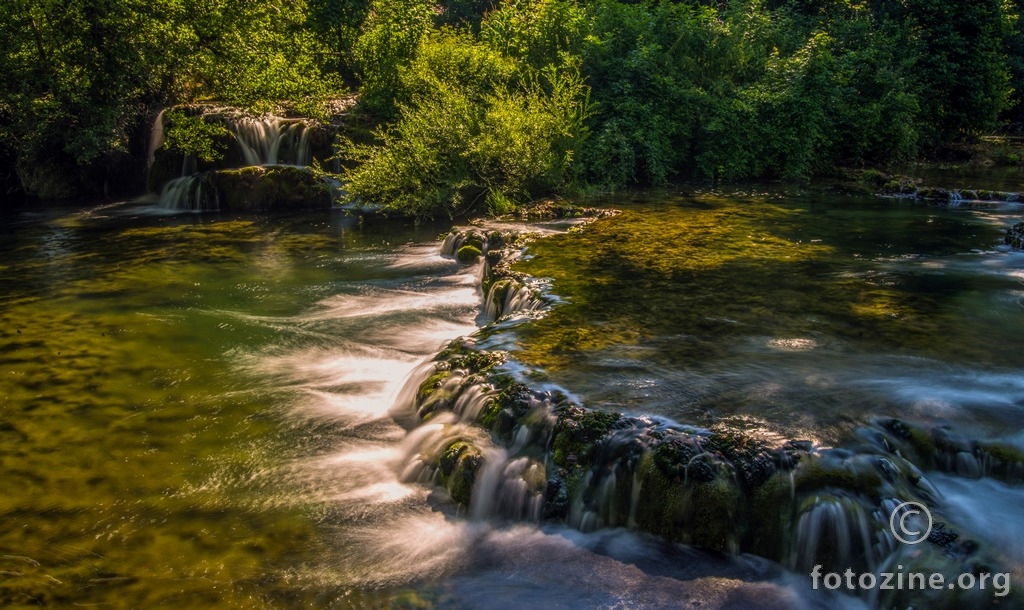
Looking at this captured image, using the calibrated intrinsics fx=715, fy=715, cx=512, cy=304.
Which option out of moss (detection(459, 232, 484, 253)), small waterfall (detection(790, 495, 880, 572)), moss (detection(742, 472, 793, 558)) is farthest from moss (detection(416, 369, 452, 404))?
moss (detection(459, 232, 484, 253))

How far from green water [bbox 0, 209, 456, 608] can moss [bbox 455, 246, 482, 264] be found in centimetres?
141

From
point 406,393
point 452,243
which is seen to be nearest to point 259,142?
point 452,243

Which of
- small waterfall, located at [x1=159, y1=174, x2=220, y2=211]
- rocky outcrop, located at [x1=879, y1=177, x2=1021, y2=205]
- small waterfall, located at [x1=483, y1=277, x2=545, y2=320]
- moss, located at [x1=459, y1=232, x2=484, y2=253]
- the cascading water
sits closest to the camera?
small waterfall, located at [x1=483, y1=277, x2=545, y2=320]

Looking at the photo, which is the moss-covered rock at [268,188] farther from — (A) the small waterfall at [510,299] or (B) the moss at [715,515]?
(B) the moss at [715,515]

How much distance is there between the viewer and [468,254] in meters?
12.8

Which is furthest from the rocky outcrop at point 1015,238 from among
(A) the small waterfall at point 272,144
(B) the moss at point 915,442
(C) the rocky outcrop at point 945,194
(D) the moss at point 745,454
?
(A) the small waterfall at point 272,144

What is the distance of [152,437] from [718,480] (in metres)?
5.05

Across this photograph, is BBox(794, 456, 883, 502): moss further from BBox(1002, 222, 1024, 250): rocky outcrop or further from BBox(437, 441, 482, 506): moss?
BBox(1002, 222, 1024, 250): rocky outcrop

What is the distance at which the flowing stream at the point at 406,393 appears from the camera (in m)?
4.75

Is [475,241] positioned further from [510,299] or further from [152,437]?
[152,437]

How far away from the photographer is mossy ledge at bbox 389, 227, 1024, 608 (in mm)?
4617

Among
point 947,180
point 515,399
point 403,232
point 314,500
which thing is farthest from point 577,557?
point 947,180

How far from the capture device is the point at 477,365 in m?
6.88

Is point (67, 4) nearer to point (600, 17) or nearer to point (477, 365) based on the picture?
point (600, 17)
